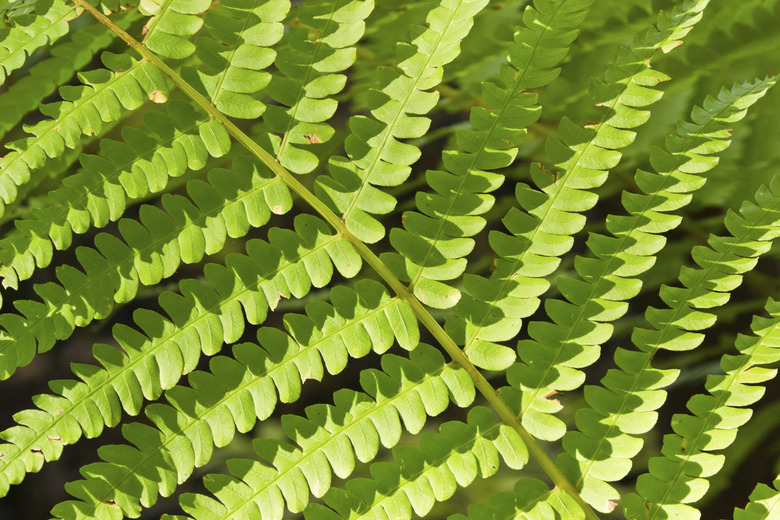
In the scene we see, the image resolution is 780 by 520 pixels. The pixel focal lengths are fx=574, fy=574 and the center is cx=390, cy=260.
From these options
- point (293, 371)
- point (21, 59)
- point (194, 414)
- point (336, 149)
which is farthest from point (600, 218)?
point (21, 59)

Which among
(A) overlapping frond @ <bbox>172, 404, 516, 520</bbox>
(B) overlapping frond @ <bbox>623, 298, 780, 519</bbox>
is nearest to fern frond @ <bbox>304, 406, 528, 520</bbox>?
(A) overlapping frond @ <bbox>172, 404, 516, 520</bbox>

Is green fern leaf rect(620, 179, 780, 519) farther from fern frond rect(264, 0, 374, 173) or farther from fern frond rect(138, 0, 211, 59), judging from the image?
fern frond rect(138, 0, 211, 59)

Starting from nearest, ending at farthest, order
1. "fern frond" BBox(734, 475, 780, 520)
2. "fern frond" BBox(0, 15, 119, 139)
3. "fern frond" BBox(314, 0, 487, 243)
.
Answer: "fern frond" BBox(734, 475, 780, 520), "fern frond" BBox(314, 0, 487, 243), "fern frond" BBox(0, 15, 119, 139)

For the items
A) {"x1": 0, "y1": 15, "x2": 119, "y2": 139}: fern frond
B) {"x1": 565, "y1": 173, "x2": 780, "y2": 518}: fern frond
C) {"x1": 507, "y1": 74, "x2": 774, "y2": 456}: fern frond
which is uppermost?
{"x1": 0, "y1": 15, "x2": 119, "y2": 139}: fern frond

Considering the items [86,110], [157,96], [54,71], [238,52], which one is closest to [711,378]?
[238,52]

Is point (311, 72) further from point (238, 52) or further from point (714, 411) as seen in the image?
point (714, 411)

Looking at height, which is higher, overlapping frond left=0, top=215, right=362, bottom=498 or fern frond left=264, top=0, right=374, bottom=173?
fern frond left=264, top=0, right=374, bottom=173

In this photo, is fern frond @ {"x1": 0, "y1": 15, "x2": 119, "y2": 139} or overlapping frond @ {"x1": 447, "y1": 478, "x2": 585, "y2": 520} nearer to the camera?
overlapping frond @ {"x1": 447, "y1": 478, "x2": 585, "y2": 520}

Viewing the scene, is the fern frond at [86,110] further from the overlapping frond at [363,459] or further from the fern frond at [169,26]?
the overlapping frond at [363,459]
